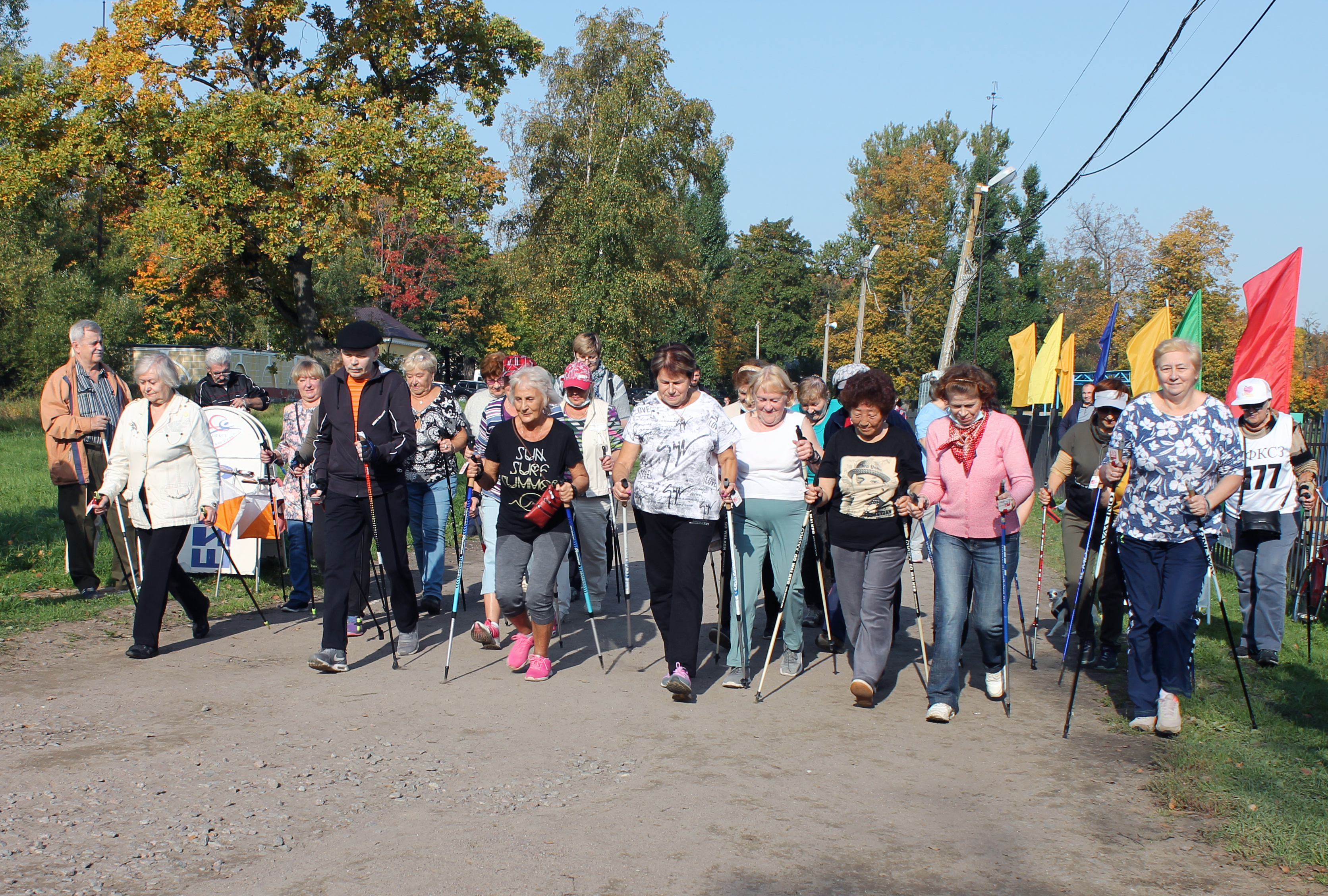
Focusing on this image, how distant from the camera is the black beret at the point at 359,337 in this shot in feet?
22.6

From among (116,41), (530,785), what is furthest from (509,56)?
(530,785)

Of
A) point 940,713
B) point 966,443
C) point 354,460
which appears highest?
point 966,443

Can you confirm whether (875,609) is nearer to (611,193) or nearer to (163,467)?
(163,467)

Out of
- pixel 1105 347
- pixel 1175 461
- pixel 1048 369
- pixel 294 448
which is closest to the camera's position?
pixel 1175 461

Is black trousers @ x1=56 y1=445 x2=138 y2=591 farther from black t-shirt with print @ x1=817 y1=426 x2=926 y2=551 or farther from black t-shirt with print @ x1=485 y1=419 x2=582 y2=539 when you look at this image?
black t-shirt with print @ x1=817 y1=426 x2=926 y2=551

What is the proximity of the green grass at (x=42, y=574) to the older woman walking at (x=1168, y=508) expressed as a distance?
6403 millimetres

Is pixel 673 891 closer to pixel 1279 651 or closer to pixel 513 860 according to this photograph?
pixel 513 860

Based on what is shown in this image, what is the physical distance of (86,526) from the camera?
9.20 metres

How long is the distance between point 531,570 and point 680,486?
108cm

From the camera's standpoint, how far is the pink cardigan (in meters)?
6.18

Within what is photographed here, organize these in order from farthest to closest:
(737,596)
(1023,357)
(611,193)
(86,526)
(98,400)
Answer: (611,193)
(1023,357)
(86,526)
(98,400)
(737,596)

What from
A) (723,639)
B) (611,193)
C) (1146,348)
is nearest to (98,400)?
(723,639)

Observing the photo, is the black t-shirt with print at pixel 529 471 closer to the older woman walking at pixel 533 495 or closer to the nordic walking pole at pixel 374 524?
Answer: the older woman walking at pixel 533 495

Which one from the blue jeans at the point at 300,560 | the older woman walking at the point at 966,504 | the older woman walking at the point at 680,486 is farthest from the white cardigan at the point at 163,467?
the older woman walking at the point at 966,504
